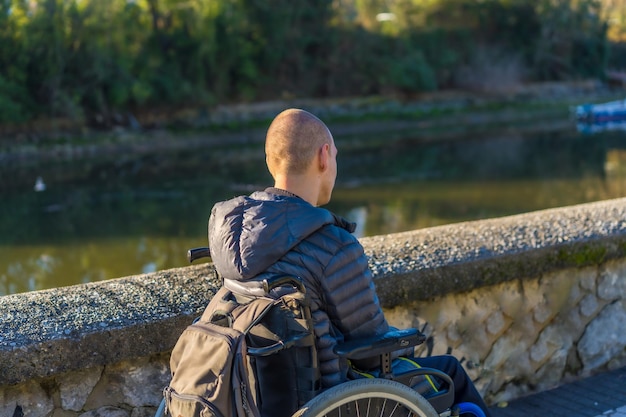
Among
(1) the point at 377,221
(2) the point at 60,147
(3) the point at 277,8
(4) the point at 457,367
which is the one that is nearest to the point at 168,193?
(1) the point at 377,221

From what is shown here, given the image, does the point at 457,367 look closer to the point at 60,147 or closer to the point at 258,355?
the point at 258,355

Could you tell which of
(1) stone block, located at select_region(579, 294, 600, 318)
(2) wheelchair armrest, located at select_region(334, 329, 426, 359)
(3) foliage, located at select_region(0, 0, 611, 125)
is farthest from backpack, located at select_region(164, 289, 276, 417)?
(3) foliage, located at select_region(0, 0, 611, 125)

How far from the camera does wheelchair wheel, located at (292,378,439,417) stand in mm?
2217

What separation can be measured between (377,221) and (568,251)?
28.1 ft

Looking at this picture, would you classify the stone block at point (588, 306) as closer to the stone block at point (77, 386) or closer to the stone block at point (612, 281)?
the stone block at point (612, 281)

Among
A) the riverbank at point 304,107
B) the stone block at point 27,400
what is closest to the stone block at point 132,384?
the stone block at point 27,400

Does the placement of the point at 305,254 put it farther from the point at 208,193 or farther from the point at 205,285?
the point at 208,193

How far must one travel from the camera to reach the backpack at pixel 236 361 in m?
2.20

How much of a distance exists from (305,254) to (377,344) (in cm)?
32

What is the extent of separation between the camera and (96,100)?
99.5 ft

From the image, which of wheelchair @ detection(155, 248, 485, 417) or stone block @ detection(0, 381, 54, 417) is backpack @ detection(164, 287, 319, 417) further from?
stone block @ detection(0, 381, 54, 417)

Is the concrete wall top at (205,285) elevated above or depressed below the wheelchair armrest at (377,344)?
below

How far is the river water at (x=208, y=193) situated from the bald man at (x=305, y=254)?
671 cm

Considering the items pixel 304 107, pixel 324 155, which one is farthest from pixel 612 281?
pixel 304 107
